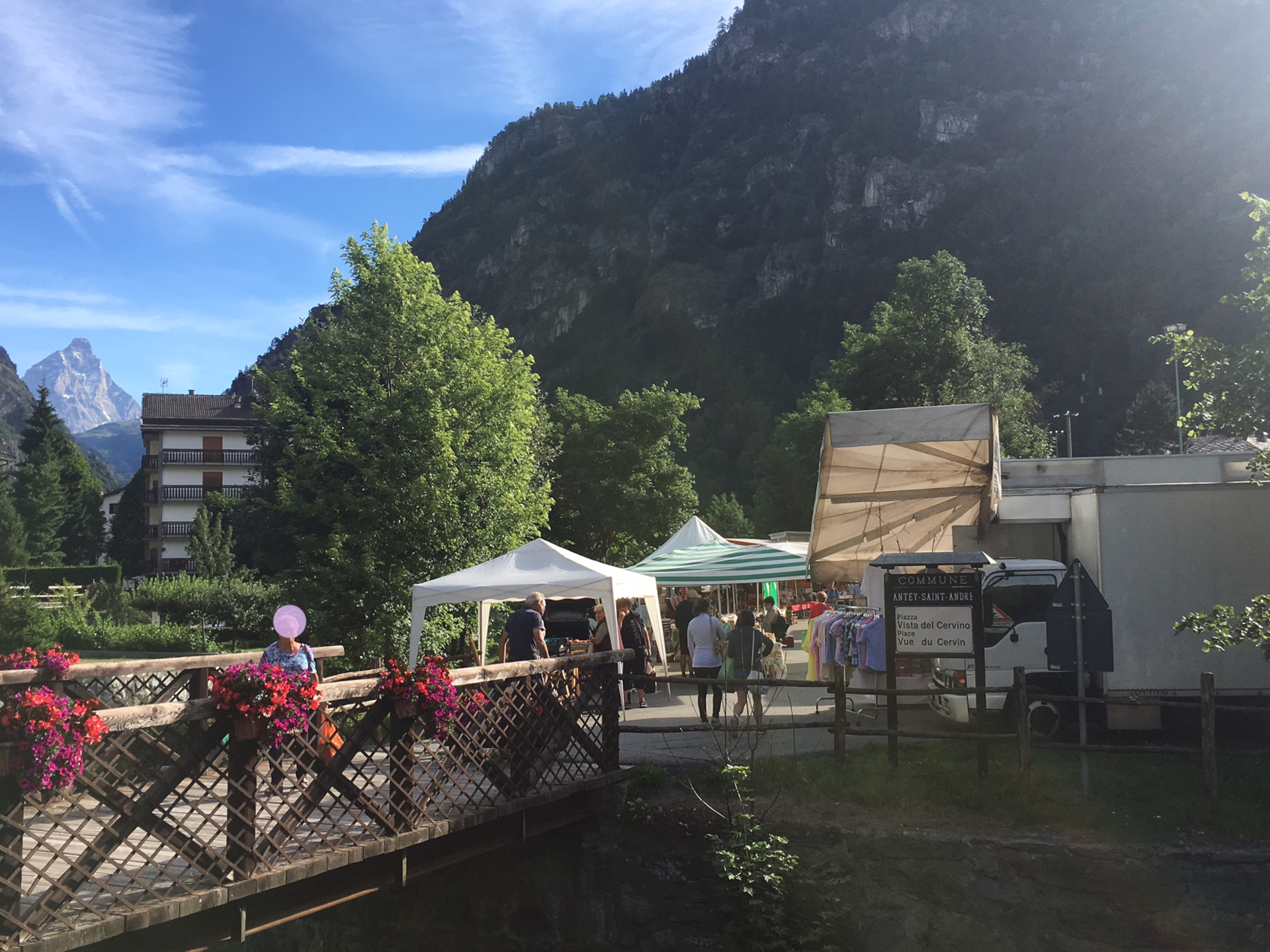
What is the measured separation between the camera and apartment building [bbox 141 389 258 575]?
7600 centimetres

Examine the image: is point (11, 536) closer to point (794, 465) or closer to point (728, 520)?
point (728, 520)

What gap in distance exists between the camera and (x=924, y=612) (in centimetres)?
981

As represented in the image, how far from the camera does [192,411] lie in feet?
269

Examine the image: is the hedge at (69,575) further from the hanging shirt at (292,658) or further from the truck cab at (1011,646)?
the truck cab at (1011,646)

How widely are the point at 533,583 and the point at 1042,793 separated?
6.26 m

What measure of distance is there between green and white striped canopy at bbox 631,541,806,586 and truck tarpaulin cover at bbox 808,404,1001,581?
1.73 feet

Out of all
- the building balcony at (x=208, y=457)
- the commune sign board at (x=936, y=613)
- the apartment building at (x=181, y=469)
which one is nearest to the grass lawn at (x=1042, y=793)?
the commune sign board at (x=936, y=613)

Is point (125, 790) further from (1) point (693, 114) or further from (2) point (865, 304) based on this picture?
(1) point (693, 114)

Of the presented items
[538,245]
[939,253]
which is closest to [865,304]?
[538,245]

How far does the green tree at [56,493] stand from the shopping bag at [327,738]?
6718 cm

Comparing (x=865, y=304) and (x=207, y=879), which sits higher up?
(x=865, y=304)

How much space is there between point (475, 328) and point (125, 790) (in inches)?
510

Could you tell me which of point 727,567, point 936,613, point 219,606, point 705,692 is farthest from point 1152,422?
point 936,613

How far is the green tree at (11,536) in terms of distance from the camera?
54531mm
